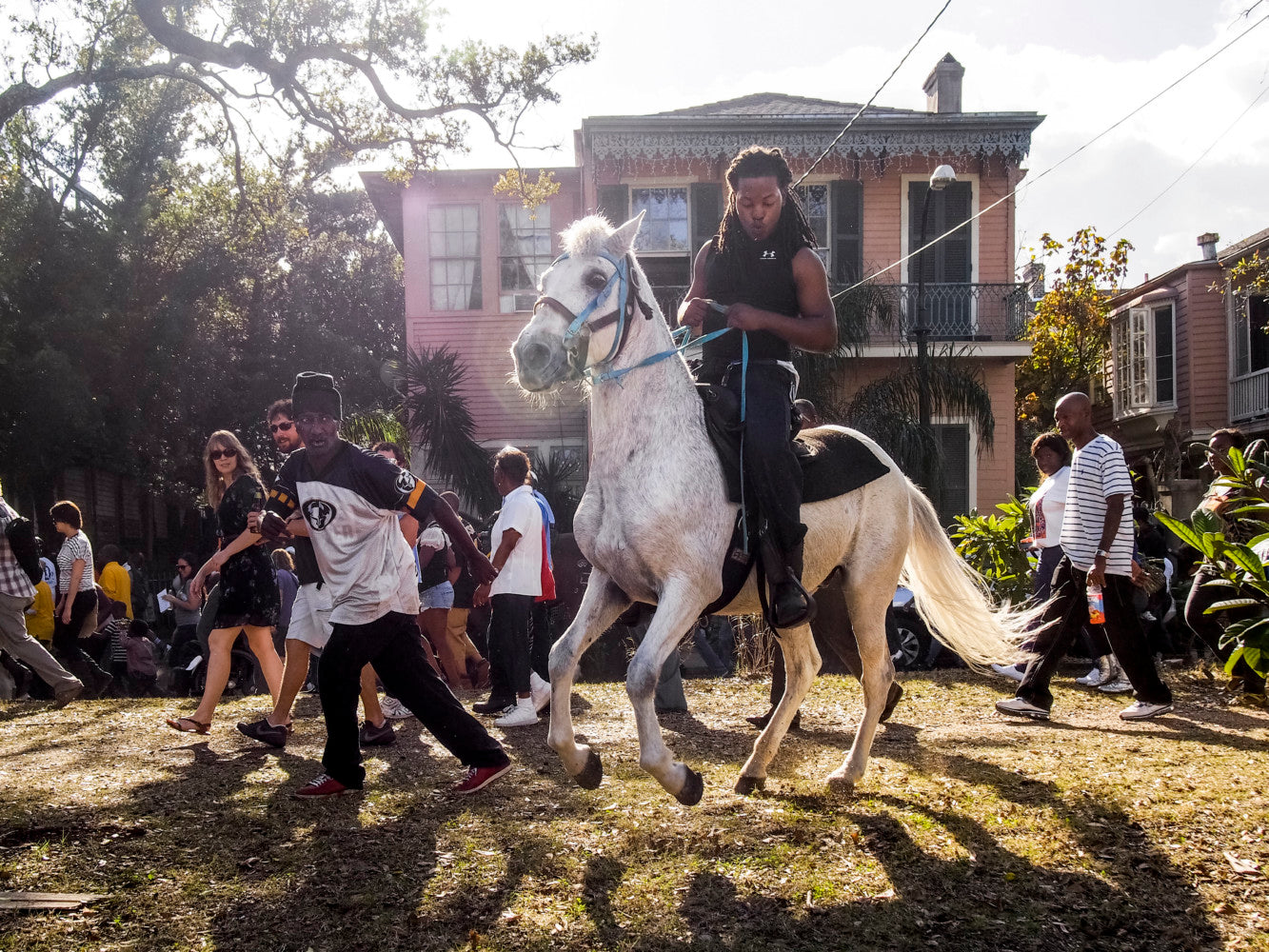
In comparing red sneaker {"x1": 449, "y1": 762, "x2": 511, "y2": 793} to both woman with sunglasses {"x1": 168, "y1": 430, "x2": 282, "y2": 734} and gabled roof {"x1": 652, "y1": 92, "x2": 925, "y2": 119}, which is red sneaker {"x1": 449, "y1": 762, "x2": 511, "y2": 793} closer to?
woman with sunglasses {"x1": 168, "y1": 430, "x2": 282, "y2": 734}

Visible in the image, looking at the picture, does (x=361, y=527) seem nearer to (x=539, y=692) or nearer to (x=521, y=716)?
(x=521, y=716)

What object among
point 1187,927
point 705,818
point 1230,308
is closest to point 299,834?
point 705,818

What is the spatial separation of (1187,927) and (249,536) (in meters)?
5.34

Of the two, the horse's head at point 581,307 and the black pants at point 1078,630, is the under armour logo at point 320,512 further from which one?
the black pants at point 1078,630

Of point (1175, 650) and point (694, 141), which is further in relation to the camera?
point (694, 141)

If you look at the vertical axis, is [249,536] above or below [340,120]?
below

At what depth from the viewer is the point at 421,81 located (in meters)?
13.1

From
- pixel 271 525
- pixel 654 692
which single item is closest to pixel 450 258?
pixel 271 525

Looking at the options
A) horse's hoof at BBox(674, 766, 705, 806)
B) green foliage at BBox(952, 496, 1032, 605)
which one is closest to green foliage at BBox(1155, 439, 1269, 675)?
green foliage at BBox(952, 496, 1032, 605)

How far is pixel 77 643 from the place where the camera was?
1170cm

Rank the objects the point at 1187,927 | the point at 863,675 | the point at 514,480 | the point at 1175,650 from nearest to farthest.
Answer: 1. the point at 1187,927
2. the point at 863,675
3. the point at 514,480
4. the point at 1175,650

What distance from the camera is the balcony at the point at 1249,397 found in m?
24.7

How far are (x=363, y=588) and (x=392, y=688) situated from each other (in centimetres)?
49

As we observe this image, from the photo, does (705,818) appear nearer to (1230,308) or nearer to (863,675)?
(863,675)
